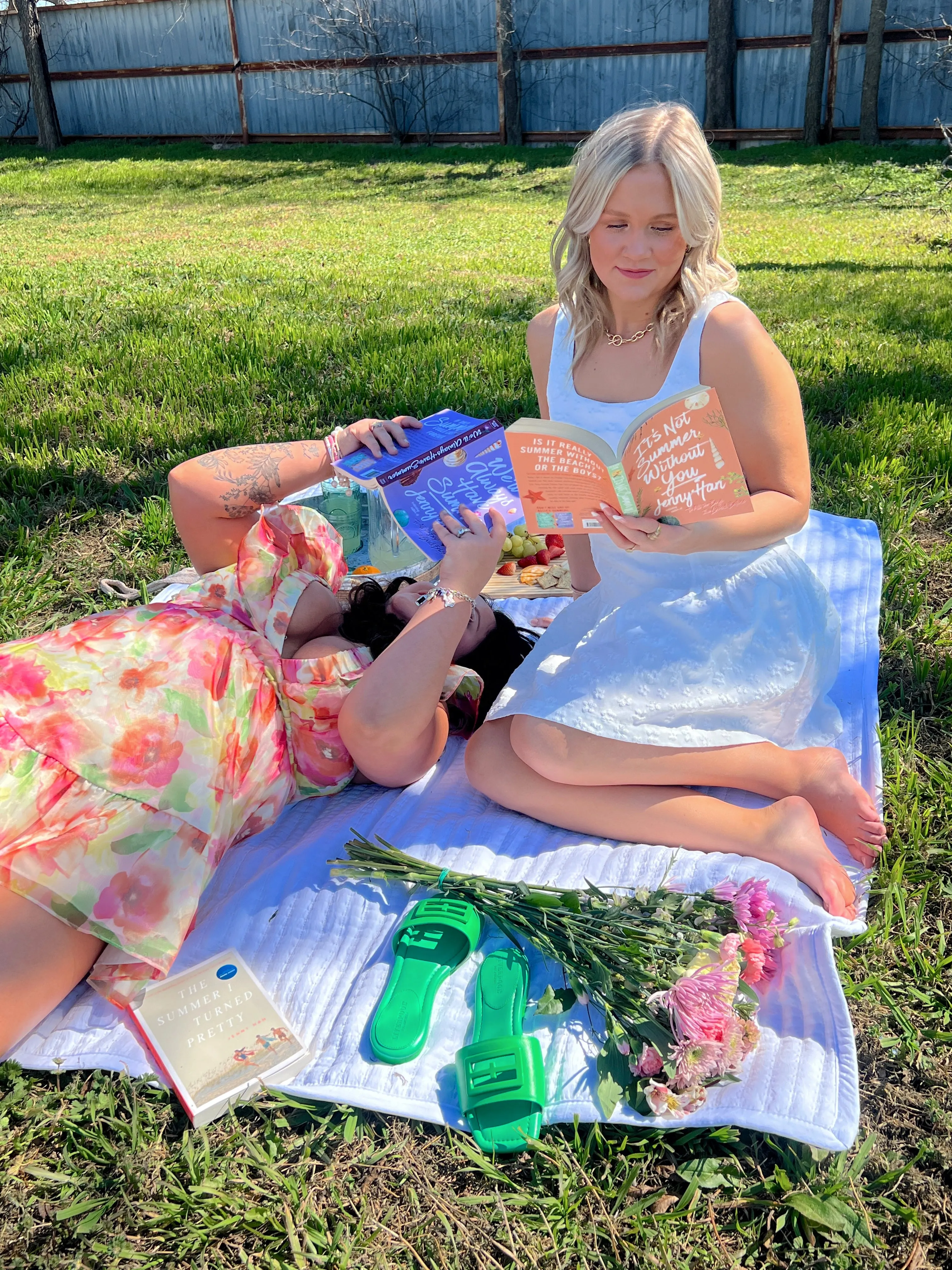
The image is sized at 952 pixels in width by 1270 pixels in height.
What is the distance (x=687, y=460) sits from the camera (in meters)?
1.80

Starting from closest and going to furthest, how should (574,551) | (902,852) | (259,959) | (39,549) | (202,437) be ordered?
(259,959) < (902,852) < (574,551) < (39,549) < (202,437)

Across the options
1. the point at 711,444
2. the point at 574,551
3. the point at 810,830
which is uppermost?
the point at 711,444

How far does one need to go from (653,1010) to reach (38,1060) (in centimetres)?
107

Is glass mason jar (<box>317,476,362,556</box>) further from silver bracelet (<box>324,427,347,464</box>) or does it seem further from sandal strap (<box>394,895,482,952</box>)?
sandal strap (<box>394,895,482,952</box>)

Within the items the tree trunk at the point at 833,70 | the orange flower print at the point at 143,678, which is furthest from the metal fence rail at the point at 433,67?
the orange flower print at the point at 143,678

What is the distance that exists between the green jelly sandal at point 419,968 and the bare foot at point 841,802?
775 millimetres

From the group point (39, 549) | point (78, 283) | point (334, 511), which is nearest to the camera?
point (334, 511)

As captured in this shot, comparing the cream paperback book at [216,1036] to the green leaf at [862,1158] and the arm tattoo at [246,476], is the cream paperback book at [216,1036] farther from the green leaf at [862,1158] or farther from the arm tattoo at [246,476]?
the arm tattoo at [246,476]

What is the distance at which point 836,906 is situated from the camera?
1818 mm

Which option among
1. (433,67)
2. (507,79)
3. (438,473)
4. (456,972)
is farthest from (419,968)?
(433,67)

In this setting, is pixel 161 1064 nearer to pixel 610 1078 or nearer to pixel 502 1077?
pixel 502 1077

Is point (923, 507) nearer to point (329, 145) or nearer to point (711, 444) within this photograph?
point (711, 444)

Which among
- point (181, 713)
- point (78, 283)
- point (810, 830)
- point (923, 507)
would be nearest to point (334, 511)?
point (181, 713)

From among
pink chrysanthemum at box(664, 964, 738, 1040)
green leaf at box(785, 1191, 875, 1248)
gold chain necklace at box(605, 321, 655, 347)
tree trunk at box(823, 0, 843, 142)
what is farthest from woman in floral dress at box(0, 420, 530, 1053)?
tree trunk at box(823, 0, 843, 142)
